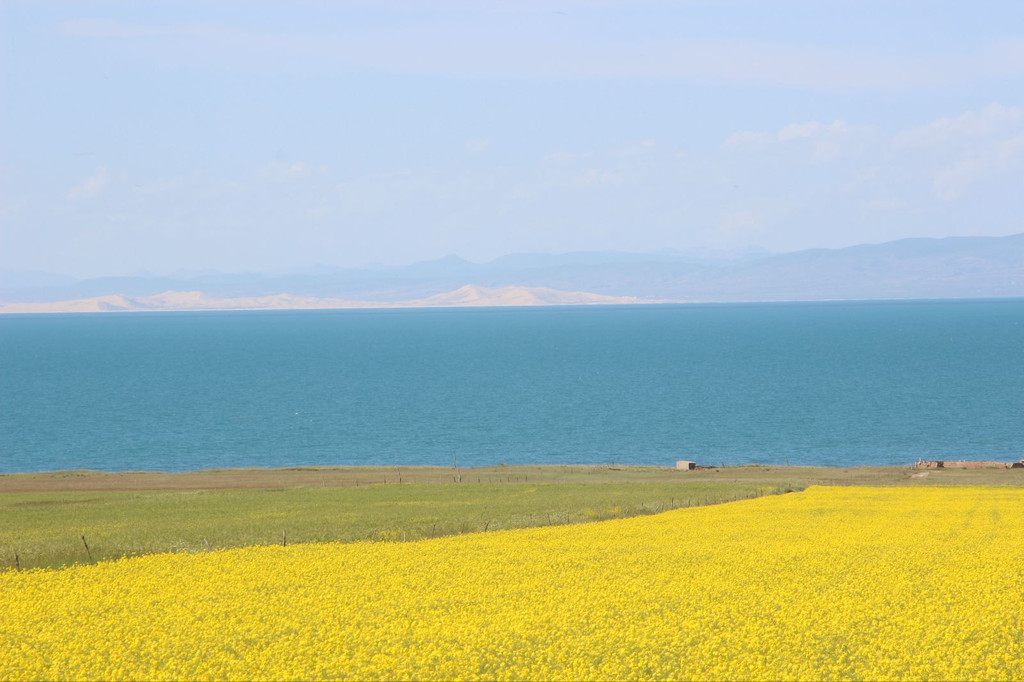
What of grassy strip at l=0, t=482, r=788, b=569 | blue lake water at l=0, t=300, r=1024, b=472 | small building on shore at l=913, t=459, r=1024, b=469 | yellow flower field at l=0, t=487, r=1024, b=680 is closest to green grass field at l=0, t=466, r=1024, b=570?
grassy strip at l=0, t=482, r=788, b=569

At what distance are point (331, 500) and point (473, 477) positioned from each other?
19819 mm

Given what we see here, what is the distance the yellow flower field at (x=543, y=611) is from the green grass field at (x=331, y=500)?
5.34 meters

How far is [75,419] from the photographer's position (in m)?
130

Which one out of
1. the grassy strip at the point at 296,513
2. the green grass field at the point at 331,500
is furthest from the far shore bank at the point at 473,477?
the grassy strip at the point at 296,513

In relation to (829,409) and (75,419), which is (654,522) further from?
(75,419)

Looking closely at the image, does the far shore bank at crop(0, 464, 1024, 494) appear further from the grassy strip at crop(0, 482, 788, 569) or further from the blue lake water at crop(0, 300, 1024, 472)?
the blue lake water at crop(0, 300, 1024, 472)

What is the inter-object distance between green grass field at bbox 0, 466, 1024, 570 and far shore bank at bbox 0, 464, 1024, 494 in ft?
0.36

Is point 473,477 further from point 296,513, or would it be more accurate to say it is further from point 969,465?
point 969,465

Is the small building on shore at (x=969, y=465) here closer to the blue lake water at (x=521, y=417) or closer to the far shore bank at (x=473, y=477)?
the far shore bank at (x=473, y=477)

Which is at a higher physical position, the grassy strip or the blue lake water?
the grassy strip

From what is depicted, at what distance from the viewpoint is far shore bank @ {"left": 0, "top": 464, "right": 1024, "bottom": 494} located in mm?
71875

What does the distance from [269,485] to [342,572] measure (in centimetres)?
4250

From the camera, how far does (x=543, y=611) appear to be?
26.7 m

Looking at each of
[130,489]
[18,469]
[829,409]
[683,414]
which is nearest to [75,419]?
[18,469]
